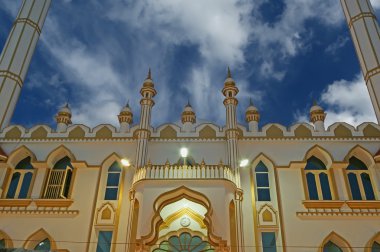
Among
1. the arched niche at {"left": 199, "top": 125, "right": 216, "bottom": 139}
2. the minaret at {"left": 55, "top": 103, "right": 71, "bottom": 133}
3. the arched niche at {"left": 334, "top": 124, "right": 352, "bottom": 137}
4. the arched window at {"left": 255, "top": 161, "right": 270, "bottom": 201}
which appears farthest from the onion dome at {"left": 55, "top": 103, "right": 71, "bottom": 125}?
the arched niche at {"left": 334, "top": 124, "right": 352, "bottom": 137}

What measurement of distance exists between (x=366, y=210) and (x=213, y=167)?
5631 millimetres

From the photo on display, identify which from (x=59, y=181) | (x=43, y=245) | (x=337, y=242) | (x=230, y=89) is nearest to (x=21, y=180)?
(x=59, y=181)

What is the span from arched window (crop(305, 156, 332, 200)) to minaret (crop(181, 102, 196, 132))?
497 centimetres

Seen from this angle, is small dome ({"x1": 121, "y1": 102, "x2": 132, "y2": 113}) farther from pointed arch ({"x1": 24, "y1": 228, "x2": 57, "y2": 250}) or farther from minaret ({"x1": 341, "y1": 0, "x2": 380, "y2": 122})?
minaret ({"x1": 341, "y1": 0, "x2": 380, "y2": 122})

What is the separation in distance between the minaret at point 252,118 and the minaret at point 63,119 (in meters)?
7.81

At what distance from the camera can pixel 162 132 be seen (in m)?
15.9

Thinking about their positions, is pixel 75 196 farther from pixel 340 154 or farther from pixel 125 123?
pixel 340 154

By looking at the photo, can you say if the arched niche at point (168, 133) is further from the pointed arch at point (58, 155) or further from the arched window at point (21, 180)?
the arched window at point (21, 180)

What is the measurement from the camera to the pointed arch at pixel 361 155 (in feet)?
48.4

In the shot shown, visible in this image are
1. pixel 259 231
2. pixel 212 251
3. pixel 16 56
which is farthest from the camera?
pixel 16 56

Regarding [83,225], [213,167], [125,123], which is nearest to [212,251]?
[213,167]

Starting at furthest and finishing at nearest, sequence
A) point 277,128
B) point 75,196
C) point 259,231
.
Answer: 1. point 277,128
2. point 75,196
3. point 259,231

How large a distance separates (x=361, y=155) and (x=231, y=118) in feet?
17.2

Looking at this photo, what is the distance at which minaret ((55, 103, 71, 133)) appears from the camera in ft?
54.5
